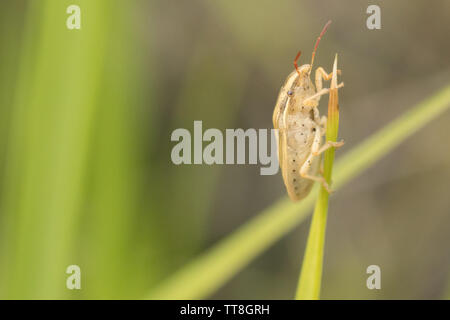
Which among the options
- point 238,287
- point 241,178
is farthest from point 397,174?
point 238,287

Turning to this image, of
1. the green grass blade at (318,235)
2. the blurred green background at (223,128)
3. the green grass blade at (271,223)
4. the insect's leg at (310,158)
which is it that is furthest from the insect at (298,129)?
the blurred green background at (223,128)

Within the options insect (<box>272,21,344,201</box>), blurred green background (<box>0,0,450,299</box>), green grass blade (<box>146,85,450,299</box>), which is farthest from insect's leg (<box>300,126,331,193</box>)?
blurred green background (<box>0,0,450,299</box>)

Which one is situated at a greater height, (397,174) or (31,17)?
(31,17)

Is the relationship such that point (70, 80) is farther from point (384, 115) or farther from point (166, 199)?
point (384, 115)

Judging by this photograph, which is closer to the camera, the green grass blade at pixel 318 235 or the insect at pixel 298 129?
the green grass blade at pixel 318 235

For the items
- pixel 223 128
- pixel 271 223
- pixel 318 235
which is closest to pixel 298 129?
pixel 271 223

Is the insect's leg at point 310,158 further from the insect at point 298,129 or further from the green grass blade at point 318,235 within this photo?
the green grass blade at point 318,235
